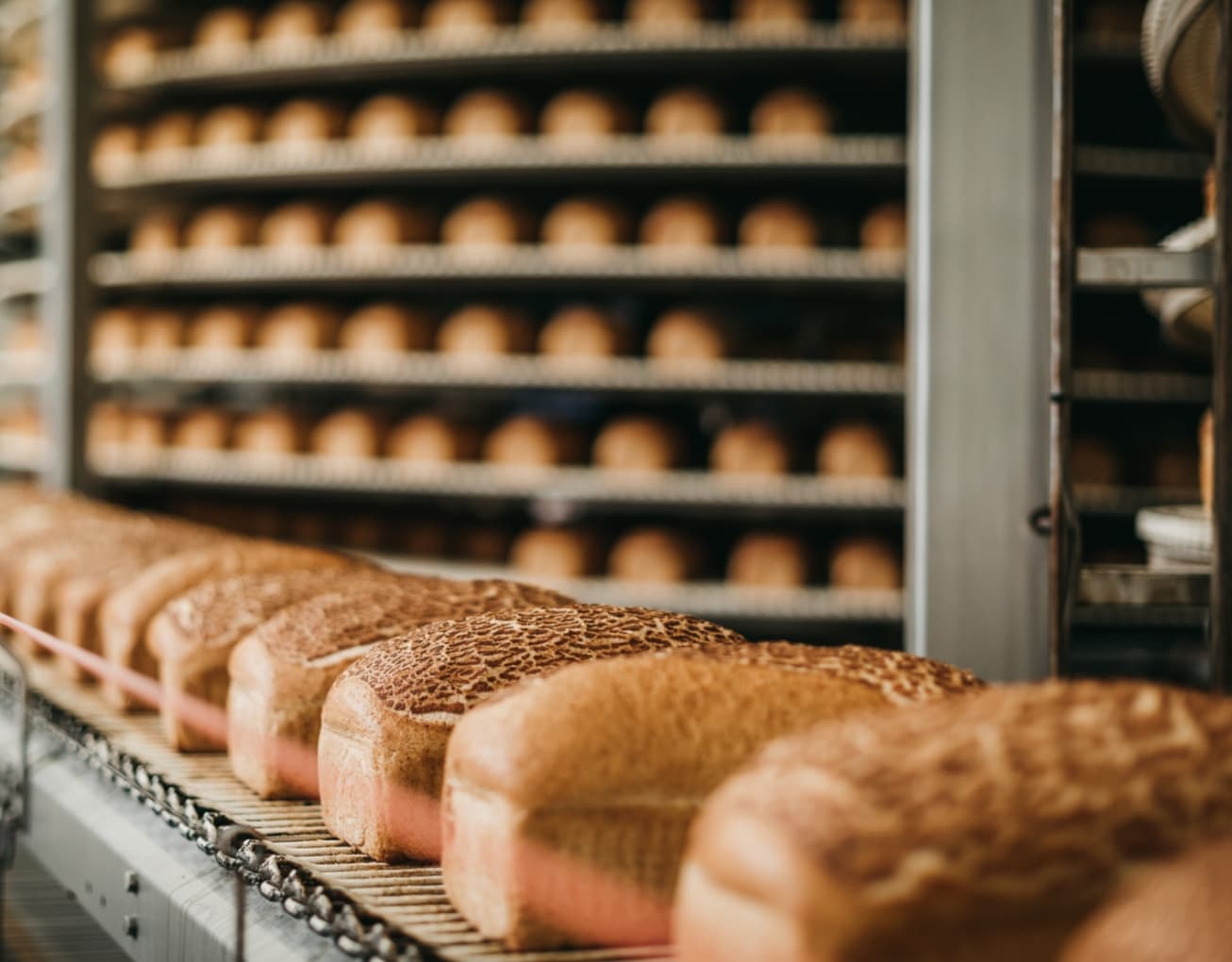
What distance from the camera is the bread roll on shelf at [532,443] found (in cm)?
329

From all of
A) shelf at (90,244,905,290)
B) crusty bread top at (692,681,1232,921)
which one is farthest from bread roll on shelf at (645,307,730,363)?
crusty bread top at (692,681,1232,921)

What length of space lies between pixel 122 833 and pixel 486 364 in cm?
239

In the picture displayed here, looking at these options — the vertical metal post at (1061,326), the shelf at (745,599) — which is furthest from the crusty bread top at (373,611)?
the shelf at (745,599)

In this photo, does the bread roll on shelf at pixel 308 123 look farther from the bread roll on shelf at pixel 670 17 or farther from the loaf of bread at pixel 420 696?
the loaf of bread at pixel 420 696

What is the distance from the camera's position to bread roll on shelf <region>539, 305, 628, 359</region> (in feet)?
10.6

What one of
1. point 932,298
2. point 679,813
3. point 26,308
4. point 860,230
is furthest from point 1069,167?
point 26,308

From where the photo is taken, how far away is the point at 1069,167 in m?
1.12

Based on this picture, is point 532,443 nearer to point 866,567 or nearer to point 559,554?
point 559,554

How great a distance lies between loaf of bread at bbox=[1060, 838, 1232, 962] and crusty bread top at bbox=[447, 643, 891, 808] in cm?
23

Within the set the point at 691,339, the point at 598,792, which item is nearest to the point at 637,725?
the point at 598,792

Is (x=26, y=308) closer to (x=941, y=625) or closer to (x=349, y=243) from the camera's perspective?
(x=349, y=243)

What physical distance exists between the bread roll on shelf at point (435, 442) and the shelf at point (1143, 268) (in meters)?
2.43

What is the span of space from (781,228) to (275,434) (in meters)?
1.60

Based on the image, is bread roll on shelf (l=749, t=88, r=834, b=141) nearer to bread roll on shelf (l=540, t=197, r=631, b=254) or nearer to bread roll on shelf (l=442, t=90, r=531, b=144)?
bread roll on shelf (l=540, t=197, r=631, b=254)
